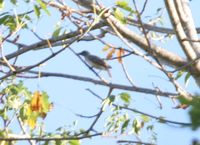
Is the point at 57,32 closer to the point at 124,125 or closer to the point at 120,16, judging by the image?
the point at 120,16

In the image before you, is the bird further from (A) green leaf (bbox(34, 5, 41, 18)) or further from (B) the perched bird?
(A) green leaf (bbox(34, 5, 41, 18))

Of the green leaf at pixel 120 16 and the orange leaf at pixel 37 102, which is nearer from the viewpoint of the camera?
the green leaf at pixel 120 16

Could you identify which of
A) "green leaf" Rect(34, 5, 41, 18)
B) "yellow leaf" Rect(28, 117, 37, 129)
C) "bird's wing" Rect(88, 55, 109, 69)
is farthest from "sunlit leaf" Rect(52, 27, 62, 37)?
"bird's wing" Rect(88, 55, 109, 69)

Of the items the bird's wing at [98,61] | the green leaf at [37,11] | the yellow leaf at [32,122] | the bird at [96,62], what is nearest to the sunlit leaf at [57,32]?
the green leaf at [37,11]

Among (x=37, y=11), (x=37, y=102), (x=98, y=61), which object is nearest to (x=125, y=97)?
(x=37, y=102)

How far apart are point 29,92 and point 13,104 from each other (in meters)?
0.34

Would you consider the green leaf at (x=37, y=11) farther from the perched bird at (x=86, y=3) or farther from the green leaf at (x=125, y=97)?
the green leaf at (x=125, y=97)

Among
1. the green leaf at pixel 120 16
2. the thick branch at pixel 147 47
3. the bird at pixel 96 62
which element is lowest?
the thick branch at pixel 147 47

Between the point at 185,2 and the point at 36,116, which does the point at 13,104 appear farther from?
the point at 185,2

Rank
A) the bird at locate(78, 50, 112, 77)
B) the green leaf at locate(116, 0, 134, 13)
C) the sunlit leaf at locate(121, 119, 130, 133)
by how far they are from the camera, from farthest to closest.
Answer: the bird at locate(78, 50, 112, 77) → the sunlit leaf at locate(121, 119, 130, 133) → the green leaf at locate(116, 0, 134, 13)

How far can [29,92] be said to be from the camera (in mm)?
3662

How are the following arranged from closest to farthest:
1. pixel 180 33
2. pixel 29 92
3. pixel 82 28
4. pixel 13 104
Result: pixel 180 33
pixel 82 28
pixel 29 92
pixel 13 104

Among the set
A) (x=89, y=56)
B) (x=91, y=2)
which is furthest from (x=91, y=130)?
(x=89, y=56)

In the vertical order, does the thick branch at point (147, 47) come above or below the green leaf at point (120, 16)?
below
